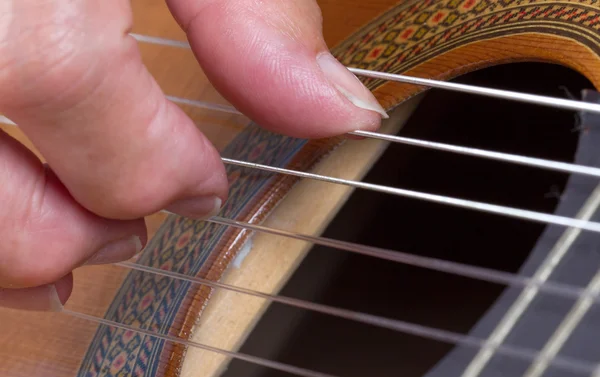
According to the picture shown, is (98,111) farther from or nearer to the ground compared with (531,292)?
farther from the ground

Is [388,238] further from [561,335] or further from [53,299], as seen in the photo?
[53,299]

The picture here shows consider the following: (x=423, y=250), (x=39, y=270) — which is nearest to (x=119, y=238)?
(x=39, y=270)

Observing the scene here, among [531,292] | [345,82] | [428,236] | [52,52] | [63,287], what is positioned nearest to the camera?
[52,52]

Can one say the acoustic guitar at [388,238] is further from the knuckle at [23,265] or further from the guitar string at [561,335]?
the knuckle at [23,265]

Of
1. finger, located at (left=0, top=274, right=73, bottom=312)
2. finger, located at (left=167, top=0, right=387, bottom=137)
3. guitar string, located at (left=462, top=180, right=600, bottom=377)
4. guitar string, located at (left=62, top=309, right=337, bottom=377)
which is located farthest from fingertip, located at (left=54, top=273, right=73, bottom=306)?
guitar string, located at (left=462, top=180, right=600, bottom=377)

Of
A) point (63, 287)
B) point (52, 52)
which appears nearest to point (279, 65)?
point (52, 52)

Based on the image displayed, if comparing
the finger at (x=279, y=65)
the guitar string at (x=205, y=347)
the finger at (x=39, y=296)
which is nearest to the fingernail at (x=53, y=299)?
the finger at (x=39, y=296)

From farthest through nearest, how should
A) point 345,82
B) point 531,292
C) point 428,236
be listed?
point 428,236, point 531,292, point 345,82
